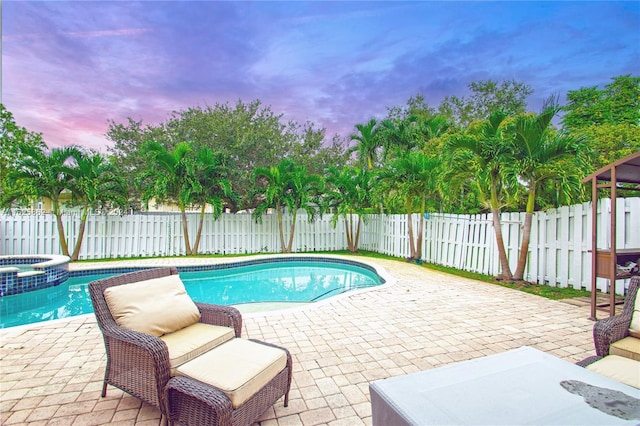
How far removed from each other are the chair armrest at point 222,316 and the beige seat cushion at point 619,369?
8.38 ft

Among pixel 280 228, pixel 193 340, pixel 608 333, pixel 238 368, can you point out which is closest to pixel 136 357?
pixel 193 340

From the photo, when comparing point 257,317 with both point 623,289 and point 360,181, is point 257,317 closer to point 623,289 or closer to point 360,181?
point 623,289

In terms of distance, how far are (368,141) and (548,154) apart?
10.7m

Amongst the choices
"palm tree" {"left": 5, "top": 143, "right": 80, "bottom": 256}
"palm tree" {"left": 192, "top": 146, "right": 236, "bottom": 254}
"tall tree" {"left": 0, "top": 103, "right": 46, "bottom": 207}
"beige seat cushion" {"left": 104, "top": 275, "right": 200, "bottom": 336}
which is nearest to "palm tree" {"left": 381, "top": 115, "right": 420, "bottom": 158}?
"palm tree" {"left": 192, "top": 146, "right": 236, "bottom": 254}

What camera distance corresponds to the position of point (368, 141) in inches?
627

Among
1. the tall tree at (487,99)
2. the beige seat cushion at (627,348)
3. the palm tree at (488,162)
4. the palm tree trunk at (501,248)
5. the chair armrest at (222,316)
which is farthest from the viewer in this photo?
the tall tree at (487,99)

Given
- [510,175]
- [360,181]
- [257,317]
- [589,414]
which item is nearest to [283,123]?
[360,181]

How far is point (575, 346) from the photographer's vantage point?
3.36 m

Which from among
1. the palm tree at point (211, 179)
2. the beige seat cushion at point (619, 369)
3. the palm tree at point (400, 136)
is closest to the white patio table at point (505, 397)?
the beige seat cushion at point (619, 369)

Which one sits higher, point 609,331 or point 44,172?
point 44,172

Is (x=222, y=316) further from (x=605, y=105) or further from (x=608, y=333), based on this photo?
(x=605, y=105)

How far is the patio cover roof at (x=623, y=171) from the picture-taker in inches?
152

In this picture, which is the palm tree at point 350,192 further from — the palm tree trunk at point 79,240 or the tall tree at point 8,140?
the tall tree at point 8,140

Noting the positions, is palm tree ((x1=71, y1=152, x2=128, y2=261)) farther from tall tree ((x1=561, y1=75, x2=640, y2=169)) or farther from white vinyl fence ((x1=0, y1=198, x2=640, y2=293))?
tall tree ((x1=561, y1=75, x2=640, y2=169))
